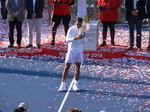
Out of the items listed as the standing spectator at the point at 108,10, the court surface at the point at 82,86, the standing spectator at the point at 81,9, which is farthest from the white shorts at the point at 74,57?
the standing spectator at the point at 81,9

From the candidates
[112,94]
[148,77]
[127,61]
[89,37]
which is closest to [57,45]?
[89,37]

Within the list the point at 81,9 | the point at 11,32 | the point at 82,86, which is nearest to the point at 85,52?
the point at 11,32

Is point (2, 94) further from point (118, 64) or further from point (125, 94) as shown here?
point (118, 64)

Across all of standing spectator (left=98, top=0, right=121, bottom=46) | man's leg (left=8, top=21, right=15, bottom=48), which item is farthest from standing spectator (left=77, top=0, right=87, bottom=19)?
man's leg (left=8, top=21, right=15, bottom=48)

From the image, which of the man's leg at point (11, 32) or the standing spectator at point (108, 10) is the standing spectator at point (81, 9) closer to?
the standing spectator at point (108, 10)

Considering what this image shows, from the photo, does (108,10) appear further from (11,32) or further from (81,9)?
(11,32)

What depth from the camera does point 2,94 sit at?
9.49 metres

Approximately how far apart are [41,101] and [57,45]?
5.30 meters

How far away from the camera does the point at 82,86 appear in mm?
10250

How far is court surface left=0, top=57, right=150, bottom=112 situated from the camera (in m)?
8.81

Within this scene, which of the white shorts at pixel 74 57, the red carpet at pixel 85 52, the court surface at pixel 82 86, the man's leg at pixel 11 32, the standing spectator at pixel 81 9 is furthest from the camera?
the standing spectator at pixel 81 9

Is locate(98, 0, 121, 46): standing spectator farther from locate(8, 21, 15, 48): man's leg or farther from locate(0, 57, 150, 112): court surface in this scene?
locate(8, 21, 15, 48): man's leg

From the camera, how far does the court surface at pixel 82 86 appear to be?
881cm

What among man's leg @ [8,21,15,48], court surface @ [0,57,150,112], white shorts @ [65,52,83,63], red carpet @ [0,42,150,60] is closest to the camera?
court surface @ [0,57,150,112]
